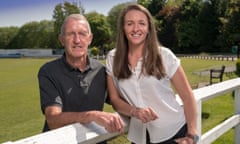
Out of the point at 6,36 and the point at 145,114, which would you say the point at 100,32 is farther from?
the point at 145,114

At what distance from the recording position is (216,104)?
819 centimetres

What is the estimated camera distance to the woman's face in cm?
185

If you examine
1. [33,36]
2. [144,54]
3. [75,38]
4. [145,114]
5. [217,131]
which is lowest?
[33,36]

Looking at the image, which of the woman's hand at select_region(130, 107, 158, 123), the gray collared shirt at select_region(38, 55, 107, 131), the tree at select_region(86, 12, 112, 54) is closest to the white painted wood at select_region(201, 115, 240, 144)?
the woman's hand at select_region(130, 107, 158, 123)

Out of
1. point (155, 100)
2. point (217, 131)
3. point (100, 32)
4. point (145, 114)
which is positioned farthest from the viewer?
point (100, 32)

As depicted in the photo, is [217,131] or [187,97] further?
[217,131]

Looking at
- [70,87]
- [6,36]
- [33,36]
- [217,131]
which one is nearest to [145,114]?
[70,87]

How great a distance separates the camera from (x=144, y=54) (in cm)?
184

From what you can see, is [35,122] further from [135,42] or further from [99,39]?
[99,39]

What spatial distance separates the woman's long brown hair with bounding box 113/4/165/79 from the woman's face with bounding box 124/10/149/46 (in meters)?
0.02

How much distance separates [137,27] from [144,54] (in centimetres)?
16

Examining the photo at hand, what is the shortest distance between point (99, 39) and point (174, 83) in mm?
59764

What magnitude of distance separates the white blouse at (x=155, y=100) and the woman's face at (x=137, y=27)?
12 centimetres

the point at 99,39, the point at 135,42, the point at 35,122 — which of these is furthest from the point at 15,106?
the point at 99,39
